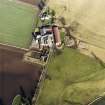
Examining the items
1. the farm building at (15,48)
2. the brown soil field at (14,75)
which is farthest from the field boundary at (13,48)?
the brown soil field at (14,75)

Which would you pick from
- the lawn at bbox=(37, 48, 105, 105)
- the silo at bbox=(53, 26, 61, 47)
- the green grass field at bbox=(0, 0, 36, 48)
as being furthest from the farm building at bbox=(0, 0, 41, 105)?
the silo at bbox=(53, 26, 61, 47)

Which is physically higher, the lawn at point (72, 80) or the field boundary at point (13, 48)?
the field boundary at point (13, 48)

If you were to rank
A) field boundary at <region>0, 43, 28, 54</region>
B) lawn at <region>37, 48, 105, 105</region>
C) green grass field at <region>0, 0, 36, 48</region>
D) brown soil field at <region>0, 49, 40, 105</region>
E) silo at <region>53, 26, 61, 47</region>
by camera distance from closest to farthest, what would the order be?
1. lawn at <region>37, 48, 105, 105</region>
2. brown soil field at <region>0, 49, 40, 105</region>
3. silo at <region>53, 26, 61, 47</region>
4. field boundary at <region>0, 43, 28, 54</region>
5. green grass field at <region>0, 0, 36, 48</region>

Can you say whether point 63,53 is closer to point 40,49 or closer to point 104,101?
point 40,49

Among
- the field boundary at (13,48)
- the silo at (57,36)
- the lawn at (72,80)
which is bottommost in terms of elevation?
the lawn at (72,80)

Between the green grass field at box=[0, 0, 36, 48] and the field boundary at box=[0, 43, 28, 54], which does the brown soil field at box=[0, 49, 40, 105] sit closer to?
the field boundary at box=[0, 43, 28, 54]

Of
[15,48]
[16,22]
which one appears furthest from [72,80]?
[16,22]

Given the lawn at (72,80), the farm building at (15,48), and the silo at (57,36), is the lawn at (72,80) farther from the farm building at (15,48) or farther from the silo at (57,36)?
the farm building at (15,48)
